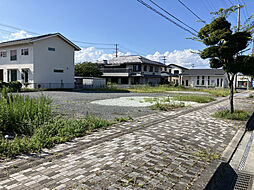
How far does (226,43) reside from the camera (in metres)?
7.23

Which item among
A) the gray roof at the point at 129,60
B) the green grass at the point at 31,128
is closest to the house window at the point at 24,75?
the green grass at the point at 31,128

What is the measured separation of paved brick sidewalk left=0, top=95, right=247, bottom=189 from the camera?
2.70 meters

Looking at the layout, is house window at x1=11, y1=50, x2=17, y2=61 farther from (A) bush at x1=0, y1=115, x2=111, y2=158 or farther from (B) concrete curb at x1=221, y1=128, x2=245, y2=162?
(B) concrete curb at x1=221, y1=128, x2=245, y2=162

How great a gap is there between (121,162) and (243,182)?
2.24m

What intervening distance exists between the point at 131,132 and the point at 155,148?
1.20 metres

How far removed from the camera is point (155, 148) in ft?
13.4

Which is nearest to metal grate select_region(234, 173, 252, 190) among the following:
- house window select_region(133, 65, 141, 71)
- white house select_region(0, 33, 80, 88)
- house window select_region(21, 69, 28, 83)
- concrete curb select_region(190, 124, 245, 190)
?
concrete curb select_region(190, 124, 245, 190)

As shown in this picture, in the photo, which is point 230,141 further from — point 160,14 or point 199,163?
point 160,14

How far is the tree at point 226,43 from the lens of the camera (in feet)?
23.6

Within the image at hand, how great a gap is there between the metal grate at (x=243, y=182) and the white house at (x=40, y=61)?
71.5 feet

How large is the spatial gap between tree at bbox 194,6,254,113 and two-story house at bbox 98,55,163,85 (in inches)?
1101

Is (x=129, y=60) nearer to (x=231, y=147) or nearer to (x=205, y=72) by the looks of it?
(x=205, y=72)

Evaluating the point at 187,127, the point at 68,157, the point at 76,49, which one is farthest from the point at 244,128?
the point at 76,49

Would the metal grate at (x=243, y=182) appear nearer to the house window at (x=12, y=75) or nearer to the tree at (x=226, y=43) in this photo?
the tree at (x=226, y=43)
